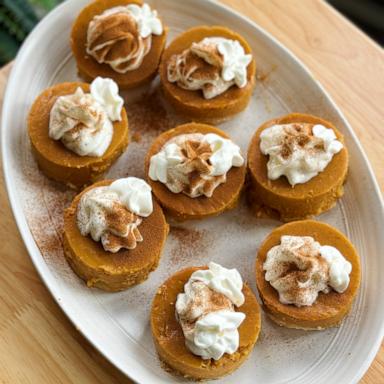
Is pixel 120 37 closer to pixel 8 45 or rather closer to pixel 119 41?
pixel 119 41

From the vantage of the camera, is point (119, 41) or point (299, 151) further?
point (119, 41)

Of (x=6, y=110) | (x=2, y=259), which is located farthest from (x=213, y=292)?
(x=6, y=110)

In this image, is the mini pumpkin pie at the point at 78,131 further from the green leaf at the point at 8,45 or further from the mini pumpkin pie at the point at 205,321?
the green leaf at the point at 8,45

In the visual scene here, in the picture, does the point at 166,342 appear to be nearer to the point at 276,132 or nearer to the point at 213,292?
the point at 213,292

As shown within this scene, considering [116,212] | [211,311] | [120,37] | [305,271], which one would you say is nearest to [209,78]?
[120,37]

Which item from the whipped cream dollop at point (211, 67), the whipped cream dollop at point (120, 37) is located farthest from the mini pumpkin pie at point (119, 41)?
the whipped cream dollop at point (211, 67)

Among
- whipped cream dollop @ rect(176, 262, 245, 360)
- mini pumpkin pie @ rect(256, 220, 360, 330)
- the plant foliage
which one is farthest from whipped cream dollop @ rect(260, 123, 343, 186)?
the plant foliage

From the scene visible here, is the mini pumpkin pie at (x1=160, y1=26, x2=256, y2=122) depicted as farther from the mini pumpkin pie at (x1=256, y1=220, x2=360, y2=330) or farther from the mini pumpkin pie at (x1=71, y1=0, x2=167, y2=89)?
the mini pumpkin pie at (x1=256, y1=220, x2=360, y2=330)
